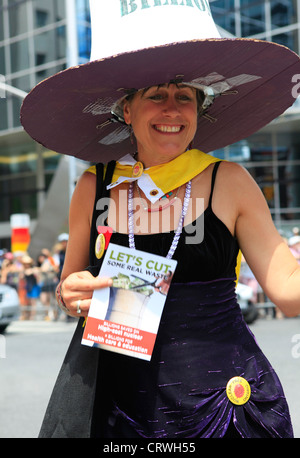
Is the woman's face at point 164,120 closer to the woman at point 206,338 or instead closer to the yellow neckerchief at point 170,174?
the yellow neckerchief at point 170,174

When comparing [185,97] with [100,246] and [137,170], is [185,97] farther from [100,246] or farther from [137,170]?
[100,246]

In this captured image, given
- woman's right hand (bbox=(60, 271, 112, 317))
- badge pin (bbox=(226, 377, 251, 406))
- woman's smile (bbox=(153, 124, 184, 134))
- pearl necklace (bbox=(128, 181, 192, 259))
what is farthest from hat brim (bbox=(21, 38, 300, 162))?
badge pin (bbox=(226, 377, 251, 406))

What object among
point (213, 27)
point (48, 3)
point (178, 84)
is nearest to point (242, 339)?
point (178, 84)

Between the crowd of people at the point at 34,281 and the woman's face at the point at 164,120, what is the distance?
12.8 meters

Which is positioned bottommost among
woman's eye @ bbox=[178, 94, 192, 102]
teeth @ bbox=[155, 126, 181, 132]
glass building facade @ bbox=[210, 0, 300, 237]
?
teeth @ bbox=[155, 126, 181, 132]

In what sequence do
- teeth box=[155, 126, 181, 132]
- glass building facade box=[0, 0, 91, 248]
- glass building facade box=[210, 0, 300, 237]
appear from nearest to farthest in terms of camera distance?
teeth box=[155, 126, 181, 132]
glass building facade box=[210, 0, 300, 237]
glass building facade box=[0, 0, 91, 248]

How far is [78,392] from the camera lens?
79.4 inches

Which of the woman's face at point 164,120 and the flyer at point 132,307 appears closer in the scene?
the flyer at point 132,307

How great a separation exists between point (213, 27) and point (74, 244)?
0.84 m

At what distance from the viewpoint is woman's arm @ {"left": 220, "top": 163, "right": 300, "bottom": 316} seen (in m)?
2.01

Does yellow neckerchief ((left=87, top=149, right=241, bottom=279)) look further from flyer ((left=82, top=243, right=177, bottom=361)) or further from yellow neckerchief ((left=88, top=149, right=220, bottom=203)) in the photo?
flyer ((left=82, top=243, right=177, bottom=361))

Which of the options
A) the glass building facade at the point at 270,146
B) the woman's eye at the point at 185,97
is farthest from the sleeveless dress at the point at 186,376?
the glass building facade at the point at 270,146

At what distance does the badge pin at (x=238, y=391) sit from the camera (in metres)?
1.97
